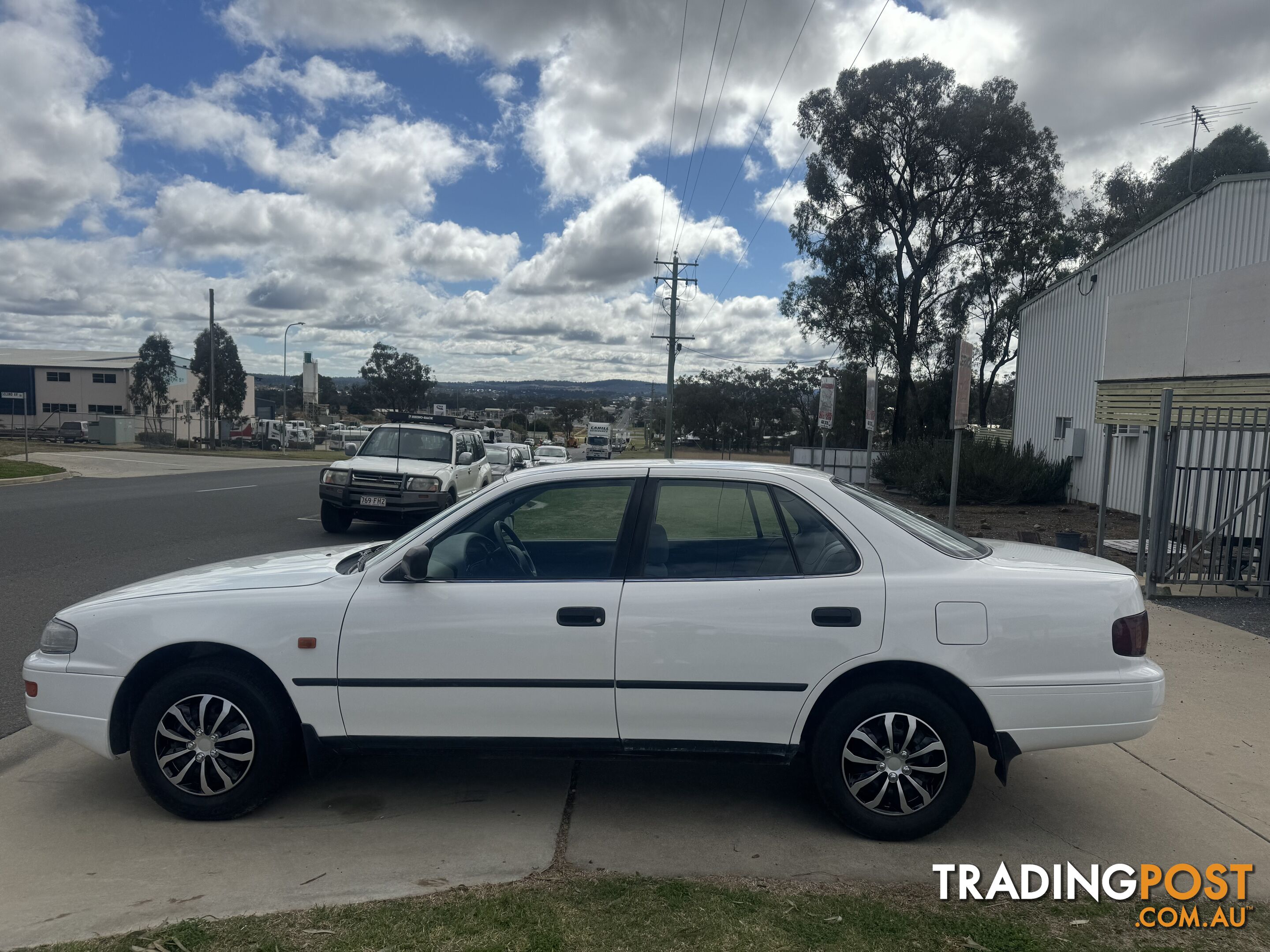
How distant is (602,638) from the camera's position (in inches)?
154

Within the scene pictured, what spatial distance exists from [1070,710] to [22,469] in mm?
28045

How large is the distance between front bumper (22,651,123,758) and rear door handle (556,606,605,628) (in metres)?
1.96

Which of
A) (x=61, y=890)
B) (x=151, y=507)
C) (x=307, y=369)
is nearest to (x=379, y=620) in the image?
(x=61, y=890)

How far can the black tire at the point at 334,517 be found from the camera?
46.6ft

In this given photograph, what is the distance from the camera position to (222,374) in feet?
235

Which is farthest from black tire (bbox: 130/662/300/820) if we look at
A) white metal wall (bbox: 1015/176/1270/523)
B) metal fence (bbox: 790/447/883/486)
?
metal fence (bbox: 790/447/883/486)

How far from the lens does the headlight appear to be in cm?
411

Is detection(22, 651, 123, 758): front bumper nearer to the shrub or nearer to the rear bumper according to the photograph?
the rear bumper

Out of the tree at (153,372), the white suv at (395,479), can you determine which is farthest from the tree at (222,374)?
the white suv at (395,479)

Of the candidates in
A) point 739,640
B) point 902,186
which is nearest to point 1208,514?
point 739,640

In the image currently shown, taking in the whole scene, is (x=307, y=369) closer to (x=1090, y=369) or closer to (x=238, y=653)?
(x=1090, y=369)

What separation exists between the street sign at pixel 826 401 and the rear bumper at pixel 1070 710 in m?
14.9

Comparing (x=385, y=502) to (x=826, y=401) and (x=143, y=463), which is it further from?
(x=143, y=463)

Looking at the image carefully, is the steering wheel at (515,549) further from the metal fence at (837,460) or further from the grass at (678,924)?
the metal fence at (837,460)
